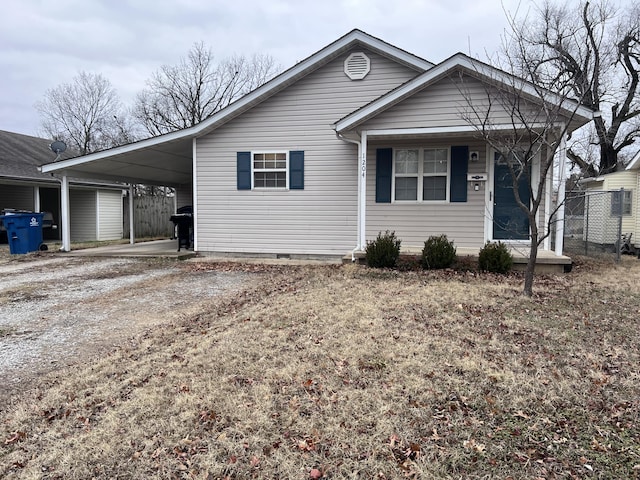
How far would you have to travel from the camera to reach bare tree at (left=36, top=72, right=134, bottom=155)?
105ft

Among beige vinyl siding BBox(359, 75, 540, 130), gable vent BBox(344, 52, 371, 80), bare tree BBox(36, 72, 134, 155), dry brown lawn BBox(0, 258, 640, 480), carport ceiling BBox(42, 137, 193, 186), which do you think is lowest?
dry brown lawn BBox(0, 258, 640, 480)

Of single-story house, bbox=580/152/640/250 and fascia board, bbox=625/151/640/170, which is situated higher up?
fascia board, bbox=625/151/640/170

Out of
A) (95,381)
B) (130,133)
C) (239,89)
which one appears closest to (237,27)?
(239,89)

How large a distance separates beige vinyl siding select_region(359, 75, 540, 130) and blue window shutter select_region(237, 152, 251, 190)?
3.32m

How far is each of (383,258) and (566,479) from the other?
18.9 feet

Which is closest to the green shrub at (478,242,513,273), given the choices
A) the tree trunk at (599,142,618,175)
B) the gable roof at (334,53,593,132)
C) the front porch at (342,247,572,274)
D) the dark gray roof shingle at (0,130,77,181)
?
the front porch at (342,247,572,274)

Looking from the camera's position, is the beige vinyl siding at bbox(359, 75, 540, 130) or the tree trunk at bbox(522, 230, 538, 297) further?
the beige vinyl siding at bbox(359, 75, 540, 130)

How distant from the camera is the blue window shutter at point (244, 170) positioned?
31.7ft

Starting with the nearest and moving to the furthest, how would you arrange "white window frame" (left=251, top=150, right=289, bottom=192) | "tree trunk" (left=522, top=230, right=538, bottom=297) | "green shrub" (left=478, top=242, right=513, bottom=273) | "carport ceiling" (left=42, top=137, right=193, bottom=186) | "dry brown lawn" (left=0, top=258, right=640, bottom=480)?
"dry brown lawn" (left=0, top=258, right=640, bottom=480) < "tree trunk" (left=522, top=230, right=538, bottom=297) < "green shrub" (left=478, top=242, right=513, bottom=273) < "white window frame" (left=251, top=150, right=289, bottom=192) < "carport ceiling" (left=42, top=137, right=193, bottom=186)

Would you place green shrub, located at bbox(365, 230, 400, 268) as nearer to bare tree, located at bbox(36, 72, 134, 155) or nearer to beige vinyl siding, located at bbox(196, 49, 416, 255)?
beige vinyl siding, located at bbox(196, 49, 416, 255)

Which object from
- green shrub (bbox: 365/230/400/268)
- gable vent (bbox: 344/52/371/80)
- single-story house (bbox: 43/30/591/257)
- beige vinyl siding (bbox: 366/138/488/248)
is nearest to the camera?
green shrub (bbox: 365/230/400/268)

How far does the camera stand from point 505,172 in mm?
8469

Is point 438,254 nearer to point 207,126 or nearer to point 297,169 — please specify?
point 297,169

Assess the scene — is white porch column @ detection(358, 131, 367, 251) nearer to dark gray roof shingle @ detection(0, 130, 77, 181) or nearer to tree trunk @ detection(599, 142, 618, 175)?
dark gray roof shingle @ detection(0, 130, 77, 181)
